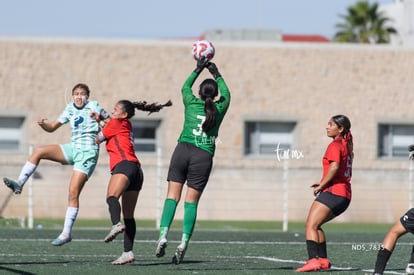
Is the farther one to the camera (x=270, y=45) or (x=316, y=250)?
(x=270, y=45)

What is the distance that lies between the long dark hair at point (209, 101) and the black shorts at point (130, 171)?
3.42ft

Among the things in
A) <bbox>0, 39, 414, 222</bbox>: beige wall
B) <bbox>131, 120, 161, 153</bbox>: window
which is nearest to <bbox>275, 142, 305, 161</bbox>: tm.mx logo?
<bbox>0, 39, 414, 222</bbox>: beige wall

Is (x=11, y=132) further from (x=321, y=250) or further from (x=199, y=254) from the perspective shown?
(x=321, y=250)

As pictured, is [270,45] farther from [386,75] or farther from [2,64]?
[2,64]

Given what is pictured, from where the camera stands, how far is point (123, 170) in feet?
43.5

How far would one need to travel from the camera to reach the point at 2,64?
33.3m

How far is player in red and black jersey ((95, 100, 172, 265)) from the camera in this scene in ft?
43.4

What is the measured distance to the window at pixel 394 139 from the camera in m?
35.3

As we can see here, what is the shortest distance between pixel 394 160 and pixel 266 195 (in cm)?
485

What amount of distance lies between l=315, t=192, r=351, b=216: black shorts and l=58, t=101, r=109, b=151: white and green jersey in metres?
2.94

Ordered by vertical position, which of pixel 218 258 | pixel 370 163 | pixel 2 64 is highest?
pixel 2 64

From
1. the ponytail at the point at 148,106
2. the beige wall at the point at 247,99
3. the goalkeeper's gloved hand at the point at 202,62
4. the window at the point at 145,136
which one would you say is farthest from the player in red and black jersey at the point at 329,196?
the window at the point at 145,136

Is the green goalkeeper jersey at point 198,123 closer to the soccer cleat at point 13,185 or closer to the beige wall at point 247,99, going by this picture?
the soccer cleat at point 13,185

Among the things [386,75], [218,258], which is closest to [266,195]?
[386,75]
